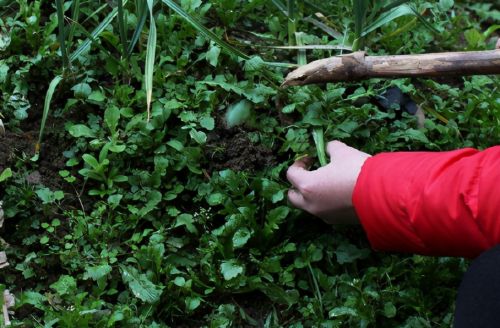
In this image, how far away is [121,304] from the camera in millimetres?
1946

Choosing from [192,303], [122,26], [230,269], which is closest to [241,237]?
[230,269]

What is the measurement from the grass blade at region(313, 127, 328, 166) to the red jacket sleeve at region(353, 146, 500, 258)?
0.27 m

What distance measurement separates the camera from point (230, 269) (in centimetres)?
196

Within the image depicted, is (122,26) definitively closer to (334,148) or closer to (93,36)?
(93,36)

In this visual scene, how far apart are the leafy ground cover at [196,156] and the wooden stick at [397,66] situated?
0.12m

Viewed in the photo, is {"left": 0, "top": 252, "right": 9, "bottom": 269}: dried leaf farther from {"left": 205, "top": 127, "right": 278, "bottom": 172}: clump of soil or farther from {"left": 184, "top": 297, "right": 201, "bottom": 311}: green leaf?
{"left": 205, "top": 127, "right": 278, "bottom": 172}: clump of soil

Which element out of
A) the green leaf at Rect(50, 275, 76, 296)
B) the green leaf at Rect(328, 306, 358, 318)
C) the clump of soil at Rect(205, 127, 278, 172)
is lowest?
the green leaf at Rect(328, 306, 358, 318)

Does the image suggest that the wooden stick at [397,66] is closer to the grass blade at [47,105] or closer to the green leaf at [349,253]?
the green leaf at [349,253]

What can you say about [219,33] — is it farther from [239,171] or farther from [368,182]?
[368,182]

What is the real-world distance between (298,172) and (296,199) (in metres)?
0.08

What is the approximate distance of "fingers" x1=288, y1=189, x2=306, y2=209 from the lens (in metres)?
2.04

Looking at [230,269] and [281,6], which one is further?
[281,6]

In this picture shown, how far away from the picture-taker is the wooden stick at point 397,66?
80.9 inches

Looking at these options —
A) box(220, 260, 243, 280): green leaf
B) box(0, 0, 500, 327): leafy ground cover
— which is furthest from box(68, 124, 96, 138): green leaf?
box(220, 260, 243, 280): green leaf
